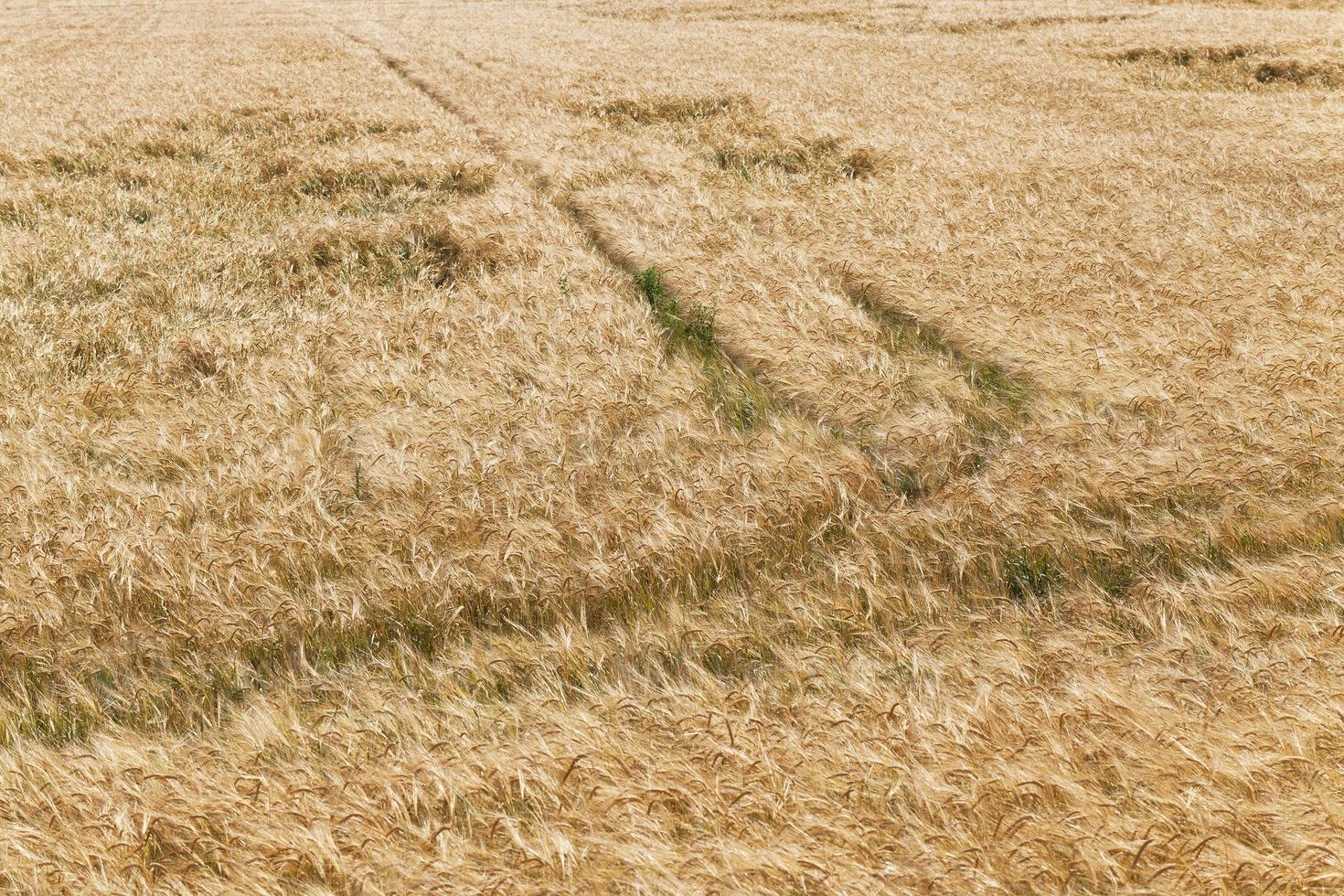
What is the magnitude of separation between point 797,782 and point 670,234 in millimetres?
6947

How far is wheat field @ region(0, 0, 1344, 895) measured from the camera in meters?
2.53

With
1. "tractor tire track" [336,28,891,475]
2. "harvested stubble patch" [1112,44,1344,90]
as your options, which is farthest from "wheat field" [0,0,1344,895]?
"harvested stubble patch" [1112,44,1344,90]

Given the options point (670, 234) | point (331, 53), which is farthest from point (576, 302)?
point (331, 53)

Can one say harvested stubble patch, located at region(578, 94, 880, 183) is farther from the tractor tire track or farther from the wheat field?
the tractor tire track

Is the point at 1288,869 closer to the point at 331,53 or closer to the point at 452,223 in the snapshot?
the point at 452,223

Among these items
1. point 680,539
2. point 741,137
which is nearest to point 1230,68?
point 741,137

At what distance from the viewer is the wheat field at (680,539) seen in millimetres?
2527

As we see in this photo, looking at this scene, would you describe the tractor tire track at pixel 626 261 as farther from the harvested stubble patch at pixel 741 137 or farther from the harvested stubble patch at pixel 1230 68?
the harvested stubble patch at pixel 1230 68

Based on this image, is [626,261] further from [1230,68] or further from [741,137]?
[1230,68]

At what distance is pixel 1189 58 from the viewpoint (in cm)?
2108

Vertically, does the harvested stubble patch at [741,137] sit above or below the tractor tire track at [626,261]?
above

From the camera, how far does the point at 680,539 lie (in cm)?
404

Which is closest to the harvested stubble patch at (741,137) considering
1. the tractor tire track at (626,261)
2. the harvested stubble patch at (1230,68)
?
the tractor tire track at (626,261)

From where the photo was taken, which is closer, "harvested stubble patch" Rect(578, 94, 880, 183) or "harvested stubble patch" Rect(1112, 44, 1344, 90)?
"harvested stubble patch" Rect(578, 94, 880, 183)
